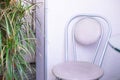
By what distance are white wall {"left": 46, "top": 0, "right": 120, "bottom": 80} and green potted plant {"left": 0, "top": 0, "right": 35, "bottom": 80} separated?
42 cm

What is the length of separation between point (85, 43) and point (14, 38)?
30.7 inches

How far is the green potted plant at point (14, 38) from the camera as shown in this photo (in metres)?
1.68

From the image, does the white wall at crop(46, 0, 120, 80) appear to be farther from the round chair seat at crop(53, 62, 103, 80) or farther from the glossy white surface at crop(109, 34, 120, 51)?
the glossy white surface at crop(109, 34, 120, 51)

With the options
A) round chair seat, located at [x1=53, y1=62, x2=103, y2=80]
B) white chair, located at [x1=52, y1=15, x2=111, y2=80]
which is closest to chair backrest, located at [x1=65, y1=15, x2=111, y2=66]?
white chair, located at [x1=52, y1=15, x2=111, y2=80]

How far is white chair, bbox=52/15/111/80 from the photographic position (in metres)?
1.91

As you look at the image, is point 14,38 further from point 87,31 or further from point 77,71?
point 87,31

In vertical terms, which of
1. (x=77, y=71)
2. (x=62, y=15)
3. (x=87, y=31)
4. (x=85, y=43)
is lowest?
(x=77, y=71)

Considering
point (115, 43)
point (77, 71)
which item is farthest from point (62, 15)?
point (115, 43)

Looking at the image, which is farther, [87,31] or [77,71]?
[87,31]

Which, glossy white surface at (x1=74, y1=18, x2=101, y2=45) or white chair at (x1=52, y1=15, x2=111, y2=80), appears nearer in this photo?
white chair at (x1=52, y1=15, x2=111, y2=80)

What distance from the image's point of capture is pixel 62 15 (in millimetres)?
2270

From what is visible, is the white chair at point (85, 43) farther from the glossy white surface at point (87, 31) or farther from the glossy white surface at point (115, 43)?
the glossy white surface at point (115, 43)

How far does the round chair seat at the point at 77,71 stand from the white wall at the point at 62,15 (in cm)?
25

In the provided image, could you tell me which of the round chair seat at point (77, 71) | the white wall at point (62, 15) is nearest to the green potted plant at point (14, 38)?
the round chair seat at point (77, 71)
